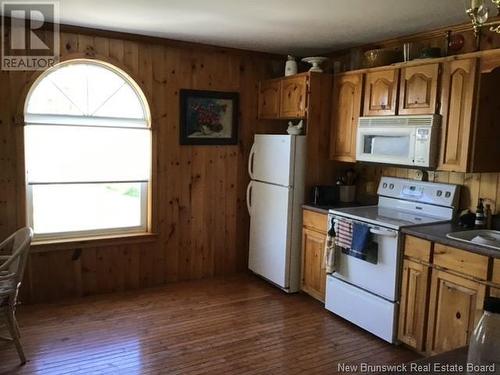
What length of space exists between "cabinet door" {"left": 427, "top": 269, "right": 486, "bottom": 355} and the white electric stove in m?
0.29

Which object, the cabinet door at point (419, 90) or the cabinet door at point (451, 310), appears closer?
the cabinet door at point (451, 310)

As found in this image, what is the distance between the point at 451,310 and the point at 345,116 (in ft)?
6.16

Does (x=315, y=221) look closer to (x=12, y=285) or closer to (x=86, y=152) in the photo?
(x=86, y=152)

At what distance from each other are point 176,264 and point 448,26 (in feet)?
10.6

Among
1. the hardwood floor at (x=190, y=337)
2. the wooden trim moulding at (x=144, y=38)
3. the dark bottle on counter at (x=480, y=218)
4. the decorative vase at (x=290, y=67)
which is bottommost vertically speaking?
the hardwood floor at (x=190, y=337)

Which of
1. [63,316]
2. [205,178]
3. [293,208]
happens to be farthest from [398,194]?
[63,316]

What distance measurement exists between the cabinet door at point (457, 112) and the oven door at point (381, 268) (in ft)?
2.09

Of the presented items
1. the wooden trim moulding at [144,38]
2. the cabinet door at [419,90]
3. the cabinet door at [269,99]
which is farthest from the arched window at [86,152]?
the cabinet door at [419,90]

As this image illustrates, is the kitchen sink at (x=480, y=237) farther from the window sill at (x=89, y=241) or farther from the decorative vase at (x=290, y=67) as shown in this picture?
the window sill at (x=89, y=241)

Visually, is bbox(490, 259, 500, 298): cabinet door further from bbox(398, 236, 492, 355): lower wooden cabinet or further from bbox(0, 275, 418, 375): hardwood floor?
bbox(0, 275, 418, 375): hardwood floor

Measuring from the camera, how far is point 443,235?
2.85m

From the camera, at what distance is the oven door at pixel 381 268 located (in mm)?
3102

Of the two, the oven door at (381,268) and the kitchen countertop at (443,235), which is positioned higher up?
the kitchen countertop at (443,235)

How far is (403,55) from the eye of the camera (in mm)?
3473
